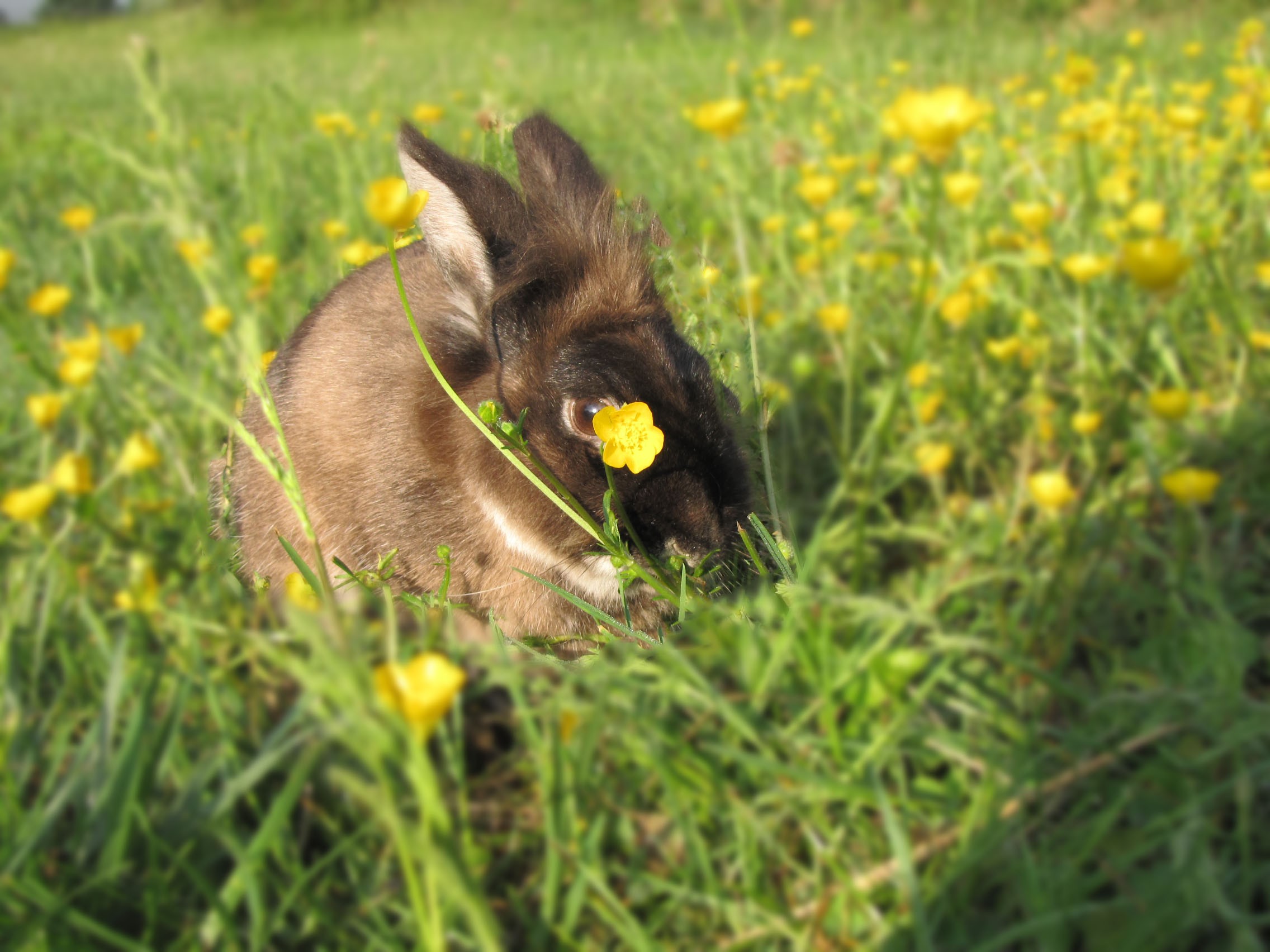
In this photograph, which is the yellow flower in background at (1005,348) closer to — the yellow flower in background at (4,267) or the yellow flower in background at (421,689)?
the yellow flower in background at (421,689)

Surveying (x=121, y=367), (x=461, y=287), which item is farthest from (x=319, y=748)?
(x=121, y=367)

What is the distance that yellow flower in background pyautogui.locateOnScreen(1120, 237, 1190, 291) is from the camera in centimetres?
128

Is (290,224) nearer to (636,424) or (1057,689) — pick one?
(636,424)

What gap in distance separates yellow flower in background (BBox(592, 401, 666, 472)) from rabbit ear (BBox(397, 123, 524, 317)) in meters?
0.66

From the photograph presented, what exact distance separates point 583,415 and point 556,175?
821 millimetres

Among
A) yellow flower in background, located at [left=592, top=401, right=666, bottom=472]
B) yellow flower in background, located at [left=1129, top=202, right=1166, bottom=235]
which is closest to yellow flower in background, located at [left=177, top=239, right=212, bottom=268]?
yellow flower in background, located at [left=592, top=401, right=666, bottom=472]

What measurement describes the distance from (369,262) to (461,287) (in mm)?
763

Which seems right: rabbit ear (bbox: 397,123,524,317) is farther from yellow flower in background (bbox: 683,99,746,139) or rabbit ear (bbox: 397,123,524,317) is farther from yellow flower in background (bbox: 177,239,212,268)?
yellow flower in background (bbox: 683,99,746,139)

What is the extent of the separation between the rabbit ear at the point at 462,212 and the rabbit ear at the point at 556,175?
155 mm

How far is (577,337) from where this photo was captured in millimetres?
2227

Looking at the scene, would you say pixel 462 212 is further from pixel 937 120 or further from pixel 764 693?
pixel 764 693

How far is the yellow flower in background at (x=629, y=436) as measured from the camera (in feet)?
5.76

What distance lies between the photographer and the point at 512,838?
114 centimetres

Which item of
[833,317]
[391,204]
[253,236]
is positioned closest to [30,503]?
[391,204]
